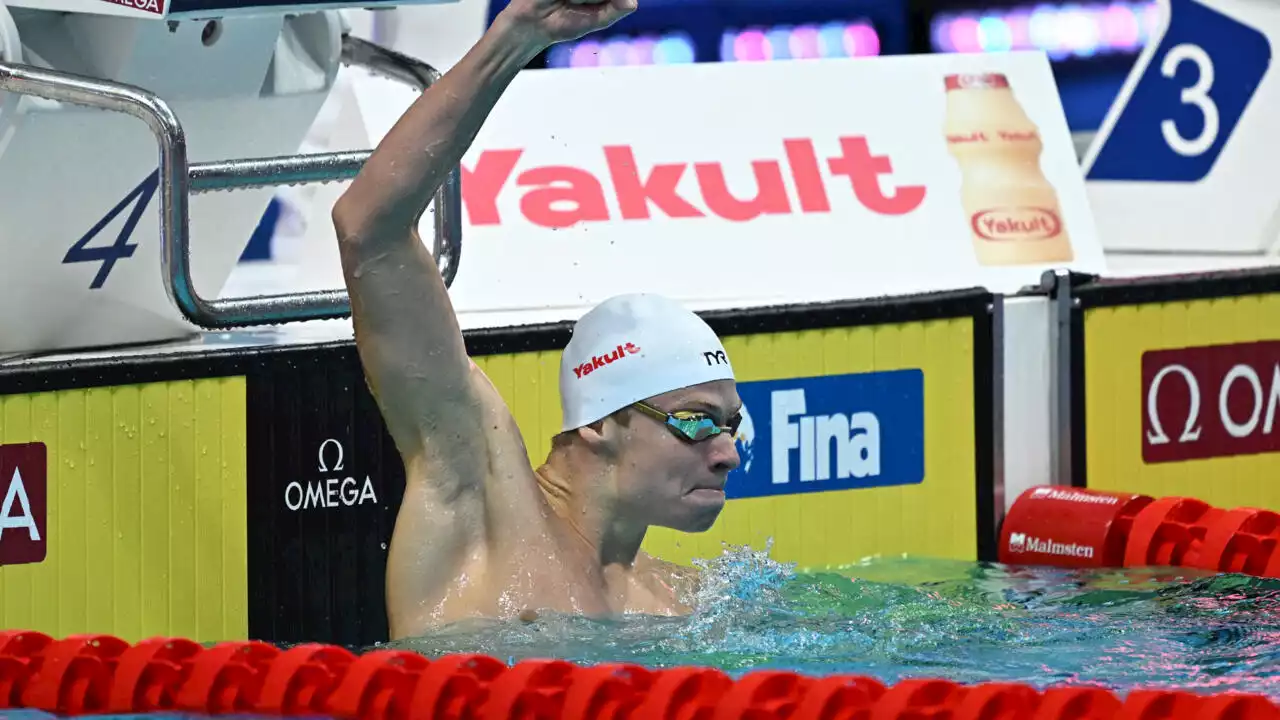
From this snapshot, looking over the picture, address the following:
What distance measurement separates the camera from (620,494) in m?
3.25

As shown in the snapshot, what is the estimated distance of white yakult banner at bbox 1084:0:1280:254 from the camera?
18.7ft

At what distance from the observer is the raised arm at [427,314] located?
9.26 ft

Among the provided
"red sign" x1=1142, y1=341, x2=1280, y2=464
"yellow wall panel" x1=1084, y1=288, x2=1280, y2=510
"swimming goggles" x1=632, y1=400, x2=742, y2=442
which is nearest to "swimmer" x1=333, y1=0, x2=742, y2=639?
"swimming goggles" x1=632, y1=400, x2=742, y2=442

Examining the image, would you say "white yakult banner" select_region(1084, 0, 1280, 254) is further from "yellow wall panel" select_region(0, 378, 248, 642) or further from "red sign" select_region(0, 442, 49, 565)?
"red sign" select_region(0, 442, 49, 565)

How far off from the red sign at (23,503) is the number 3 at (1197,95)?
3288mm

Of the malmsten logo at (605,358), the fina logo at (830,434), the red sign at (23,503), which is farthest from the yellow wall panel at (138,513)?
the fina logo at (830,434)

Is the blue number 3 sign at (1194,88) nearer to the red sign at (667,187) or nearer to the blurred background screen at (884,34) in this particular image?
the red sign at (667,187)

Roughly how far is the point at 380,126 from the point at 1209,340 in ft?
5.93

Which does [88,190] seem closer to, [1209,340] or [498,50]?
[498,50]

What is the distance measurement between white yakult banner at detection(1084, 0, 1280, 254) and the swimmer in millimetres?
2713

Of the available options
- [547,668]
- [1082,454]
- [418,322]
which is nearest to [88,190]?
[418,322]

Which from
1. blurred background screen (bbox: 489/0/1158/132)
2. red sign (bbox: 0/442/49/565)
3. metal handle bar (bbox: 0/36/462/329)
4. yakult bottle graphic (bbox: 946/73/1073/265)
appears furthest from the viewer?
blurred background screen (bbox: 489/0/1158/132)

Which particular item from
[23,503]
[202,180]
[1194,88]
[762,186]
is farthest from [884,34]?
[23,503]

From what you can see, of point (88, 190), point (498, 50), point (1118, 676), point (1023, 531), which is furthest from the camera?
point (1023, 531)
